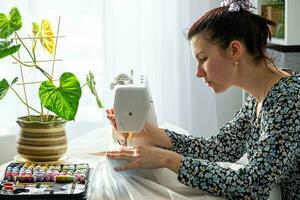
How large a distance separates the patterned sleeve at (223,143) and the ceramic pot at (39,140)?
37 centimetres

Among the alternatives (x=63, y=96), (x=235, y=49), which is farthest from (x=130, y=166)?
(x=235, y=49)

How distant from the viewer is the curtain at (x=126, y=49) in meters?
3.06

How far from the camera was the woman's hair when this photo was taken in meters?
1.58

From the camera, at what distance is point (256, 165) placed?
1397mm

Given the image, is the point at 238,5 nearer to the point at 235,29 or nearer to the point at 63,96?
the point at 235,29

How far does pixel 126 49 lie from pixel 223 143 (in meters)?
1.41

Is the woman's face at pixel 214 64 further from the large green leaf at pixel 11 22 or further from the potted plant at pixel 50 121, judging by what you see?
the large green leaf at pixel 11 22

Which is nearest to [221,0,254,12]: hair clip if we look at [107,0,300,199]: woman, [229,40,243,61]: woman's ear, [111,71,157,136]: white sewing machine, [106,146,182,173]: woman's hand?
[107,0,300,199]: woman

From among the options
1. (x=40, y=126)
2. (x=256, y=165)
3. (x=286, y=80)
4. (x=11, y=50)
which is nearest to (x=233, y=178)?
(x=256, y=165)

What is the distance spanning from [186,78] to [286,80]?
5.33 feet

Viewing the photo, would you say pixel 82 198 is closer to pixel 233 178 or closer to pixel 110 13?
pixel 233 178

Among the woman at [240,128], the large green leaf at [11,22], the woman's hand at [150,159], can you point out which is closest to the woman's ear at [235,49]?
the woman at [240,128]

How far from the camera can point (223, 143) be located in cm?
183

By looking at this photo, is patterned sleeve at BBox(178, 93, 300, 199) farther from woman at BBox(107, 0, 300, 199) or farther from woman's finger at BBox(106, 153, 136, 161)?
woman's finger at BBox(106, 153, 136, 161)
